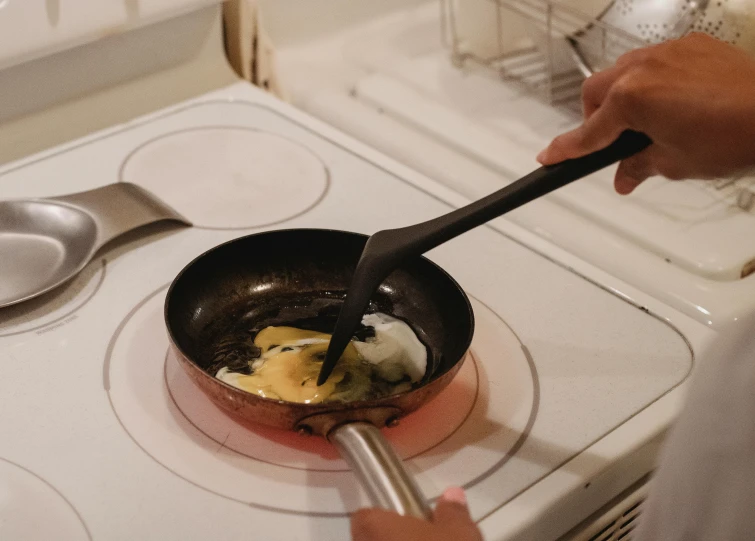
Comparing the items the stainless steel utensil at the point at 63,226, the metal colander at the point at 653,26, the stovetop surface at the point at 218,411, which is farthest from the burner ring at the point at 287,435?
the metal colander at the point at 653,26

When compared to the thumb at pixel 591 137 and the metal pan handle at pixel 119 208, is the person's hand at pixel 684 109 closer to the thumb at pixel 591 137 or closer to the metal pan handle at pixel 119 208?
the thumb at pixel 591 137

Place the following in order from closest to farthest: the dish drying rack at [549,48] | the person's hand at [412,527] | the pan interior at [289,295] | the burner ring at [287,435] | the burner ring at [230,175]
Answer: the person's hand at [412,527] → the burner ring at [287,435] → the pan interior at [289,295] → the burner ring at [230,175] → the dish drying rack at [549,48]

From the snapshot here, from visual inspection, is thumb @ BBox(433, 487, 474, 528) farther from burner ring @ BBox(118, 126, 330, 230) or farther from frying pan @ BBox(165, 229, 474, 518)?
burner ring @ BBox(118, 126, 330, 230)

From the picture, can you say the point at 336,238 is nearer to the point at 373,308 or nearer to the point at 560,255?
the point at 373,308

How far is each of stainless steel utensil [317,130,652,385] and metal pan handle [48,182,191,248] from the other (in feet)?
0.81

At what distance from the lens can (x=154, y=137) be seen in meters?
0.85

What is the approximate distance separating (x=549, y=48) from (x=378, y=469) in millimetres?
612

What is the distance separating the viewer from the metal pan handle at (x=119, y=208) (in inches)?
27.5

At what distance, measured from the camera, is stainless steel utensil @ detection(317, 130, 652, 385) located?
539 mm

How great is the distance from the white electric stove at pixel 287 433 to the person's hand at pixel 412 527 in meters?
0.07

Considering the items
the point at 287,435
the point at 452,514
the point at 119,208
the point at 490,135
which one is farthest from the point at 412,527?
the point at 490,135

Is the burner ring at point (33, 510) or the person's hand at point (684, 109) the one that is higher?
the person's hand at point (684, 109)

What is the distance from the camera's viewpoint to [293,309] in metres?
0.66

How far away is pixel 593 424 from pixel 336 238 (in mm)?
248
